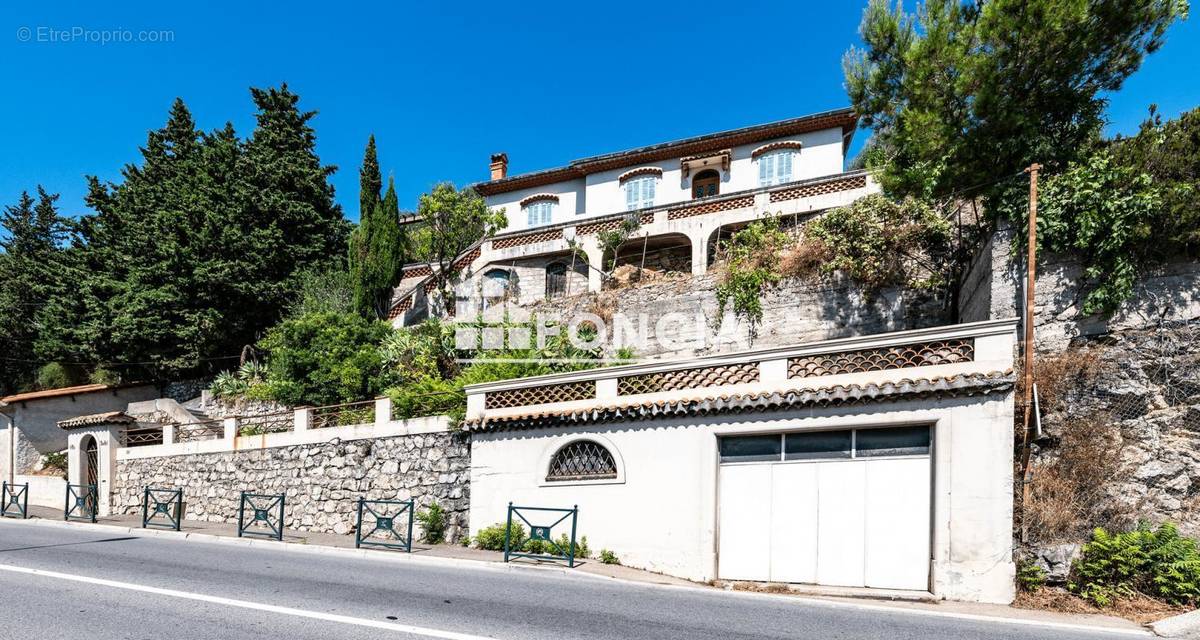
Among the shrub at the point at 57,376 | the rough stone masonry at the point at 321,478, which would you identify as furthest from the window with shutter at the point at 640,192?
the shrub at the point at 57,376

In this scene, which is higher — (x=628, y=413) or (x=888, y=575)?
(x=628, y=413)

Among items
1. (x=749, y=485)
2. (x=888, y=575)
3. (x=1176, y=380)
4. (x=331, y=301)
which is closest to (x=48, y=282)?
(x=331, y=301)

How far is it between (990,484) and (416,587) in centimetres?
Answer: 756

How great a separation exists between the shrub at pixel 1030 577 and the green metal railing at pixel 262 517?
40.3 ft

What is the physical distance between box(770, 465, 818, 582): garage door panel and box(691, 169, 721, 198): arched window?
53.4ft

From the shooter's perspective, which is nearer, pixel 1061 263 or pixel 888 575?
pixel 888 575

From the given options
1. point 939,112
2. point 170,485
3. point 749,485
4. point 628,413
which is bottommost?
point 170,485

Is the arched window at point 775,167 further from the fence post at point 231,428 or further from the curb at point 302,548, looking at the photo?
the fence post at point 231,428

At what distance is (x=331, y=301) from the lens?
2208cm

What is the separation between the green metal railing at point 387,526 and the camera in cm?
1142

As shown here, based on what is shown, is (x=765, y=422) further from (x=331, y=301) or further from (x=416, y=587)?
(x=331, y=301)

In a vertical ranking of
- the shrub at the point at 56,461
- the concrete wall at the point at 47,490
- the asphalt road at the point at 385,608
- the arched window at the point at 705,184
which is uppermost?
the arched window at the point at 705,184

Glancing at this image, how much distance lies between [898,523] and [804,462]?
1.41m

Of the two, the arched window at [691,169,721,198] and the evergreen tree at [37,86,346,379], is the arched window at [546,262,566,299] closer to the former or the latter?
the arched window at [691,169,721,198]
